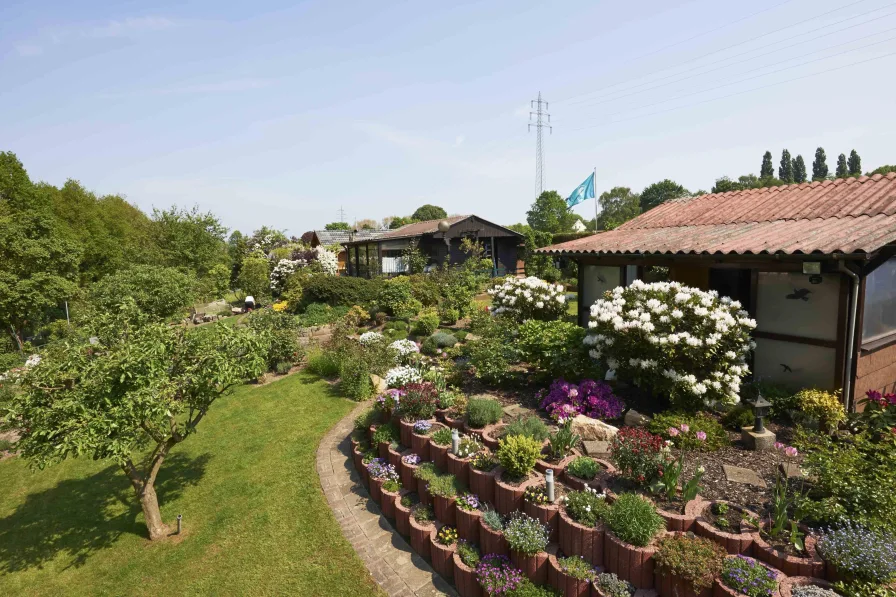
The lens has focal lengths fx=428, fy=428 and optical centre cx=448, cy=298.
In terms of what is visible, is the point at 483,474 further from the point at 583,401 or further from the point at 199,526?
the point at 199,526

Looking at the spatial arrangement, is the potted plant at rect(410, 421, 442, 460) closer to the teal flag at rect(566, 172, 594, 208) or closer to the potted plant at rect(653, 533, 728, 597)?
the potted plant at rect(653, 533, 728, 597)

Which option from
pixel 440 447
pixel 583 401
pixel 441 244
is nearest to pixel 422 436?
pixel 440 447

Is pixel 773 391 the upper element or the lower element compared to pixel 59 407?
lower

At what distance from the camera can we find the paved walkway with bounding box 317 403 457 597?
16.8ft

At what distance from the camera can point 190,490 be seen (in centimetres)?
739

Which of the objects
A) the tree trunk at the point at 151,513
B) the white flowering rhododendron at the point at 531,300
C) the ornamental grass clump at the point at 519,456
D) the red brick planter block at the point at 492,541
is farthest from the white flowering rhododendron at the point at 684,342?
the tree trunk at the point at 151,513

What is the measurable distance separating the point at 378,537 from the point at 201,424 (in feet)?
20.2

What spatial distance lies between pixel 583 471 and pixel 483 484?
127cm

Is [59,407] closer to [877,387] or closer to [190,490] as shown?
[190,490]

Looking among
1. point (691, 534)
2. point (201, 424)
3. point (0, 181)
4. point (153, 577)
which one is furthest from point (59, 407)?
point (0, 181)

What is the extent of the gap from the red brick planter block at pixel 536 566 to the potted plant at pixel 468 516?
2.41 feet

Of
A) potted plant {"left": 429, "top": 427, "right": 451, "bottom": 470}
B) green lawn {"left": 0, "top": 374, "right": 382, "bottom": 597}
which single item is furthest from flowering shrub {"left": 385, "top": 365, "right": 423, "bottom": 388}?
green lawn {"left": 0, "top": 374, "right": 382, "bottom": 597}

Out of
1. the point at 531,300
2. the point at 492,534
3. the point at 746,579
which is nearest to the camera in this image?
the point at 746,579

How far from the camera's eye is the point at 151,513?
20.8 ft
